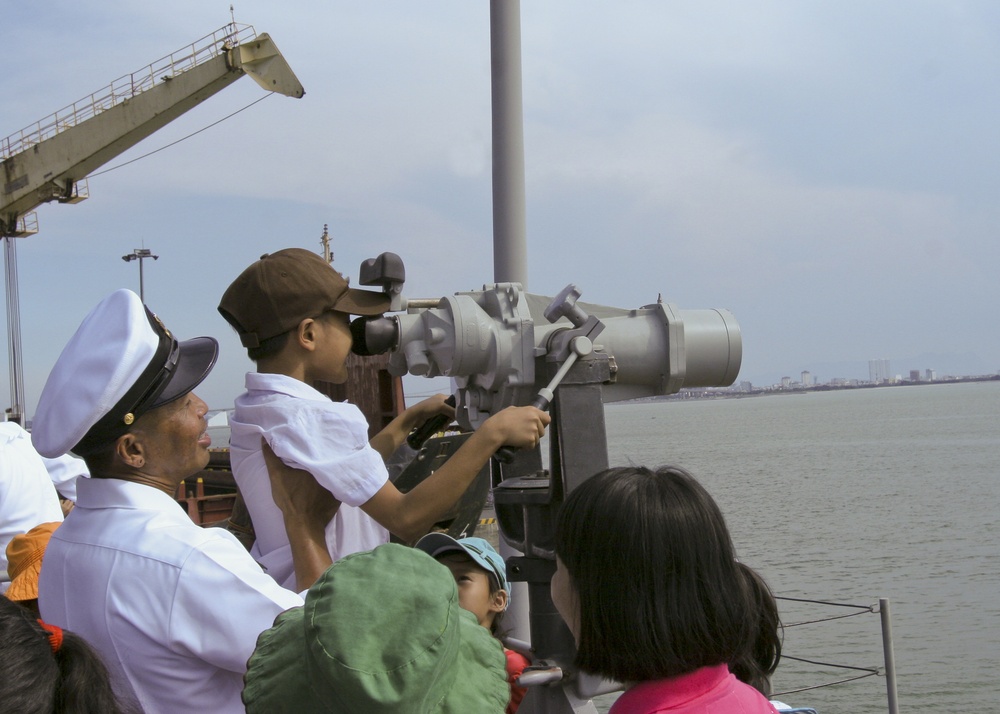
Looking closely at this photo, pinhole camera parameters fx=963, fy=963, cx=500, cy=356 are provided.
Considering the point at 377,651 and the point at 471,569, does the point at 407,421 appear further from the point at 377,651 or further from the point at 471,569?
the point at 377,651

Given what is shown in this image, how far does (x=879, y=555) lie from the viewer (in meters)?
21.2

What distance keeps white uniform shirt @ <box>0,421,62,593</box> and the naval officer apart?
1909 millimetres

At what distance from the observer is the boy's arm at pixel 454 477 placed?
2.11 m

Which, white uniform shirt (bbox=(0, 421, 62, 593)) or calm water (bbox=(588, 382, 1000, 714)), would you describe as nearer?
white uniform shirt (bbox=(0, 421, 62, 593))

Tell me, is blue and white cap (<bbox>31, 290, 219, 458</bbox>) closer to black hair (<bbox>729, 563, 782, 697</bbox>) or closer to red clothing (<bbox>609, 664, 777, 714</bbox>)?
red clothing (<bbox>609, 664, 777, 714</bbox>)

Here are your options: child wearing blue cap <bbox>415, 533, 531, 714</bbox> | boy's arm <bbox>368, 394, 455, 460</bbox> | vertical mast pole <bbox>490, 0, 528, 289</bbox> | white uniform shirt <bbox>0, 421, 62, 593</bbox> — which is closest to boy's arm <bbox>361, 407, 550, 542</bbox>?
boy's arm <bbox>368, 394, 455, 460</bbox>

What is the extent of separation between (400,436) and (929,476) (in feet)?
123

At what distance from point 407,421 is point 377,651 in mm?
1754

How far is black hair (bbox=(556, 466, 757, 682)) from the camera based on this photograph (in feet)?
5.40

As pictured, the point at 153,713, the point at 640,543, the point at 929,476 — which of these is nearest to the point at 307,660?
the point at 153,713

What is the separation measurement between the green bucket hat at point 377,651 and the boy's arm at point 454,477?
2.95 feet

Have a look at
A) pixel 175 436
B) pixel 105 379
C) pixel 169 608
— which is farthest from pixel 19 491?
pixel 169 608

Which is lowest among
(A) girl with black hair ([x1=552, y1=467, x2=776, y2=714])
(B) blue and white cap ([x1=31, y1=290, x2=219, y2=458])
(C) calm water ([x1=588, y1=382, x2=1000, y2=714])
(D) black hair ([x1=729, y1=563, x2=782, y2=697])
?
(C) calm water ([x1=588, y1=382, x2=1000, y2=714])

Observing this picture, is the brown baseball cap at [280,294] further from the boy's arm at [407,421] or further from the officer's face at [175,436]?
the boy's arm at [407,421]
